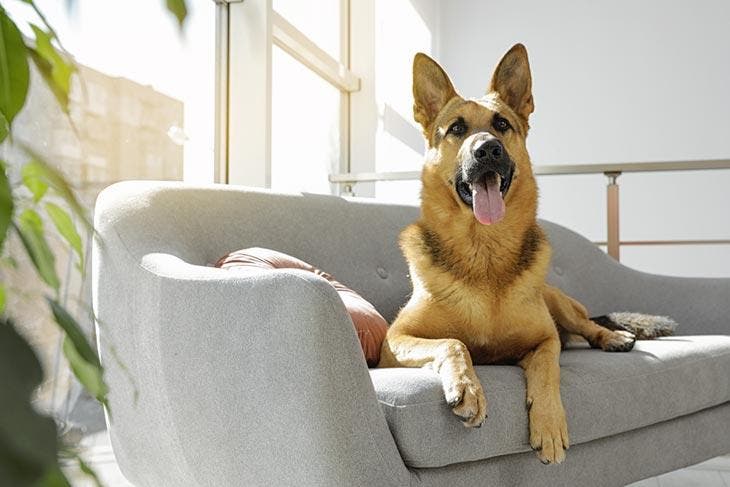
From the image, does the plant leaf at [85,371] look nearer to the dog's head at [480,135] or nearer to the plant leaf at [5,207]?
the plant leaf at [5,207]

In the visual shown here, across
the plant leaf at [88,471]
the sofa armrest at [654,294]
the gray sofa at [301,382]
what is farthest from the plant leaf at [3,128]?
the sofa armrest at [654,294]

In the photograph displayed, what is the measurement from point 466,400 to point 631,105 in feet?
16.1

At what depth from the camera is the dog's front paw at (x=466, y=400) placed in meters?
1.49

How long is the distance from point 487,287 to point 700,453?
87 centimetres

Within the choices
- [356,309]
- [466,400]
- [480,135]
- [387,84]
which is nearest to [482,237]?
[480,135]

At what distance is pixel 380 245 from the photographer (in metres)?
2.62

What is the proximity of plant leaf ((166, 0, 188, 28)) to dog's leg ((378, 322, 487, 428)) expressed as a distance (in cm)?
134

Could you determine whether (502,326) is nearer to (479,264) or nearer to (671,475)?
(479,264)

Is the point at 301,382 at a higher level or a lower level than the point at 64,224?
lower

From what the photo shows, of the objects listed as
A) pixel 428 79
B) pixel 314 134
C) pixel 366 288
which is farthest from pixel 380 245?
Answer: pixel 314 134

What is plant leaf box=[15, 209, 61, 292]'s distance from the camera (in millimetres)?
264

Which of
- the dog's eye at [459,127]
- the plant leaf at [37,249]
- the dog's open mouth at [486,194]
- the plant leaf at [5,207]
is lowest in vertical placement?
the plant leaf at [37,249]

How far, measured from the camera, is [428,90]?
7.31 feet

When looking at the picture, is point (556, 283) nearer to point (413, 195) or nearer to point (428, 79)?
point (428, 79)
